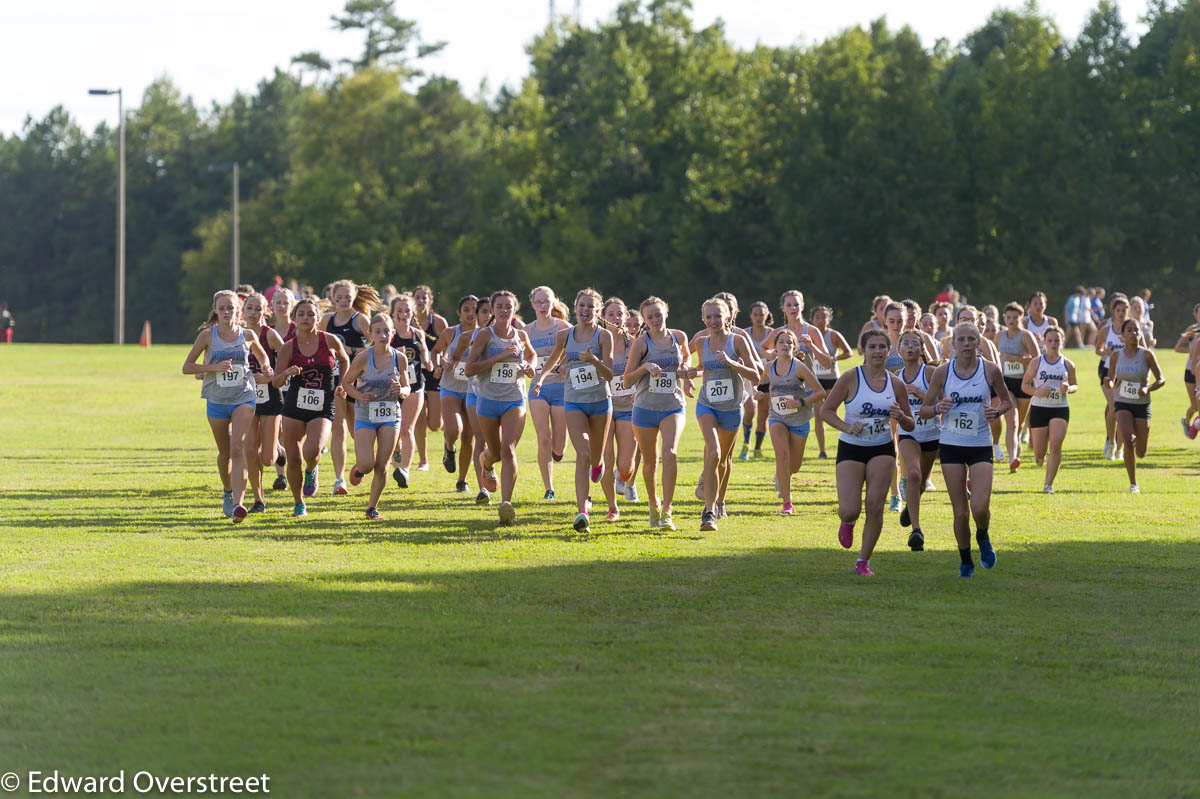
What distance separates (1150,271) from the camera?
62188mm

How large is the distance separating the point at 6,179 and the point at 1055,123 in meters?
70.3

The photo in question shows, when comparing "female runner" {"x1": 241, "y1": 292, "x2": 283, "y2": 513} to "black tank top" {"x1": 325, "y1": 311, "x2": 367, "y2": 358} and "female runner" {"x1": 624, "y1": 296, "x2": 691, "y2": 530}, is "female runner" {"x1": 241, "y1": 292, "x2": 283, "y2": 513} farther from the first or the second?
"female runner" {"x1": 624, "y1": 296, "x2": 691, "y2": 530}

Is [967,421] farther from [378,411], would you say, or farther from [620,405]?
[378,411]

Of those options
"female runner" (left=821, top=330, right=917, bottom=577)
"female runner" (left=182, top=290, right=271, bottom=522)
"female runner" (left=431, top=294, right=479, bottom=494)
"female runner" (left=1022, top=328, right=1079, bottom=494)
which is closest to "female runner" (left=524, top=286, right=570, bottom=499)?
"female runner" (left=431, top=294, right=479, bottom=494)

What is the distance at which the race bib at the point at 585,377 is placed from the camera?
1259cm

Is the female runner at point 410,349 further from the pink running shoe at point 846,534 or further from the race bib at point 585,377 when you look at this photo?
the pink running shoe at point 846,534

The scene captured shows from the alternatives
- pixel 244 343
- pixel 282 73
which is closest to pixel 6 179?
pixel 282 73

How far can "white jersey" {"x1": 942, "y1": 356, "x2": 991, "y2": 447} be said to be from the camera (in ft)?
34.2

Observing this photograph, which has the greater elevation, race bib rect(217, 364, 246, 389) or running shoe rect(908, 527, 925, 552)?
race bib rect(217, 364, 246, 389)

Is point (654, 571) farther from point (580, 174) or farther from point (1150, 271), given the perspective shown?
point (580, 174)

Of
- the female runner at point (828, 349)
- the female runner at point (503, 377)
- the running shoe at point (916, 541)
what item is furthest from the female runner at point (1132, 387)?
the female runner at point (503, 377)

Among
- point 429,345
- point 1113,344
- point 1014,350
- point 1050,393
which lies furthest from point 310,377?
point 1113,344

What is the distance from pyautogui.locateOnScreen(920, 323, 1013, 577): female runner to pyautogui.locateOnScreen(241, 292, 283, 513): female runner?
5969 mm

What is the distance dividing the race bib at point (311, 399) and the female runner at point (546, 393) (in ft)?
6.07
